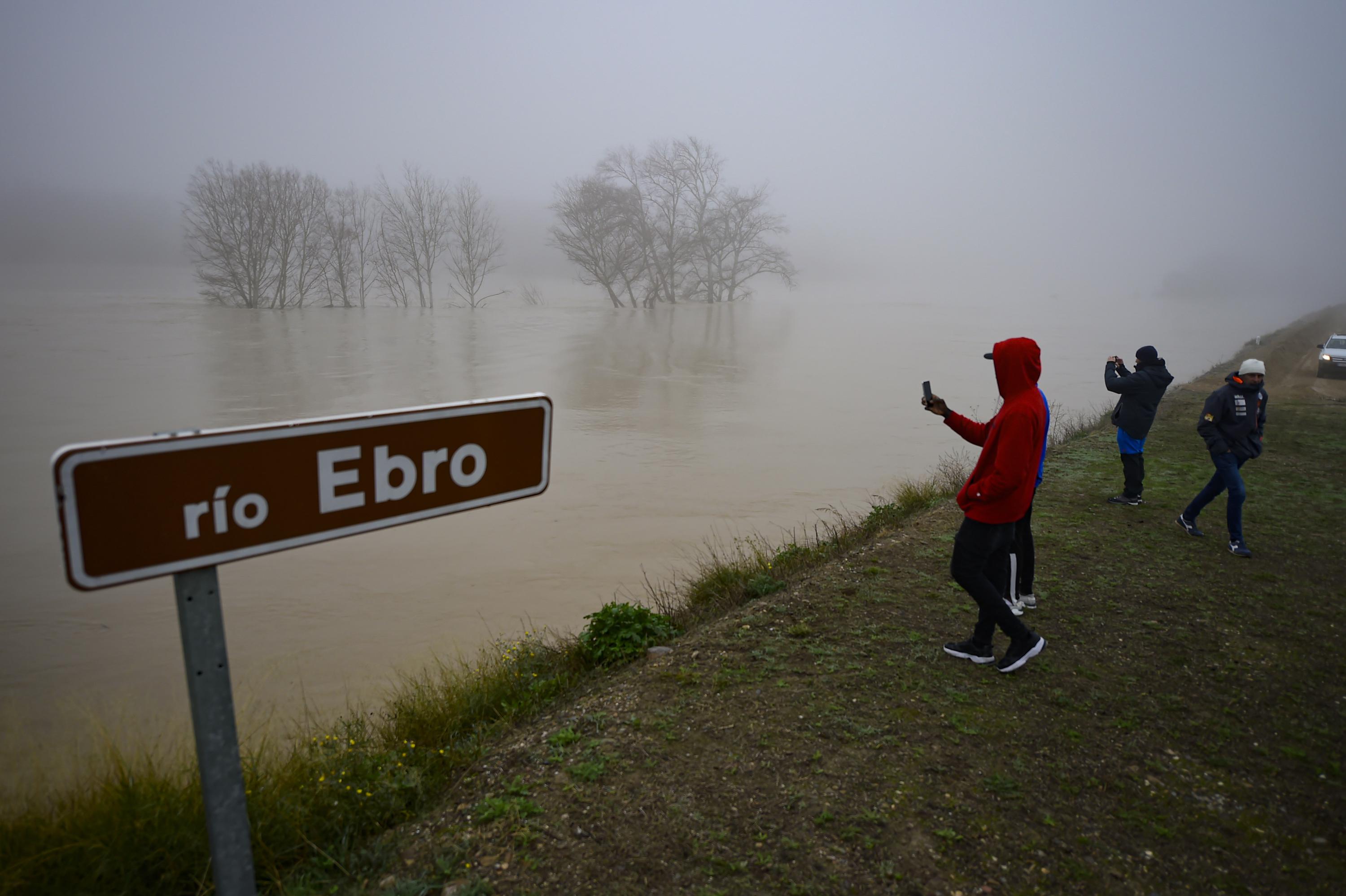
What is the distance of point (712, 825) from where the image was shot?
2756mm

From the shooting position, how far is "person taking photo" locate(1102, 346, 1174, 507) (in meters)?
7.64

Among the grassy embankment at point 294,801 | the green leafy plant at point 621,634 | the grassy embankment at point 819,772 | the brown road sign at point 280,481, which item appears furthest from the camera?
the green leafy plant at point 621,634

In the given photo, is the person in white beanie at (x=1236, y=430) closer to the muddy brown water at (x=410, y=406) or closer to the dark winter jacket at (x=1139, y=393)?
the dark winter jacket at (x=1139, y=393)

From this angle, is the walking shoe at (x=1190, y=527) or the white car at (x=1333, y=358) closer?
the walking shoe at (x=1190, y=527)

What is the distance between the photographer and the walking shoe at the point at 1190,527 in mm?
6805

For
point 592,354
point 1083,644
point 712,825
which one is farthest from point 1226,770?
point 592,354

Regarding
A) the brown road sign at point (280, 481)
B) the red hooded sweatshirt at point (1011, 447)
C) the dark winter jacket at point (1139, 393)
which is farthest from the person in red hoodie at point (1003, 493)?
the dark winter jacket at point (1139, 393)

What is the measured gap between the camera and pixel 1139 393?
301 inches

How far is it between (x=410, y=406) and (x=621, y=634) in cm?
250

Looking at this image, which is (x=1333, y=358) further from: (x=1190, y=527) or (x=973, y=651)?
(x=973, y=651)

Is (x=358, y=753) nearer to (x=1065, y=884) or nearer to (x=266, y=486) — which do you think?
(x=266, y=486)

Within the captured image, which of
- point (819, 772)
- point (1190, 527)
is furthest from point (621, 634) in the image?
point (1190, 527)

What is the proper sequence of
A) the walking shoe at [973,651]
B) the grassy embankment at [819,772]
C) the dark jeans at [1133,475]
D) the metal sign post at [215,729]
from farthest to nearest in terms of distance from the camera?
the dark jeans at [1133,475], the walking shoe at [973,651], the grassy embankment at [819,772], the metal sign post at [215,729]

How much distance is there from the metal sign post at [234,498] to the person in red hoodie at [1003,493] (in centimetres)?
→ 272
